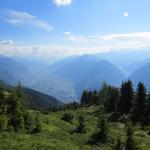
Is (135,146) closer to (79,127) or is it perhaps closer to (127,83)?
(79,127)

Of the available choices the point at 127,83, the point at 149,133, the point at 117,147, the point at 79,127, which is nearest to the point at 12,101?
the point at 79,127

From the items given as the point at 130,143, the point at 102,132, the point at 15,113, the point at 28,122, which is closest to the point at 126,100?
the point at 102,132

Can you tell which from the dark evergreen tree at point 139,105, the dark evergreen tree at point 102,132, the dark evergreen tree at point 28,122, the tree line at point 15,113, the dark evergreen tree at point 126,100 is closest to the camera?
the tree line at point 15,113

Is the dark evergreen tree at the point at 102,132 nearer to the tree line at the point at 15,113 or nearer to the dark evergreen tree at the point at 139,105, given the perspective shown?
the tree line at the point at 15,113

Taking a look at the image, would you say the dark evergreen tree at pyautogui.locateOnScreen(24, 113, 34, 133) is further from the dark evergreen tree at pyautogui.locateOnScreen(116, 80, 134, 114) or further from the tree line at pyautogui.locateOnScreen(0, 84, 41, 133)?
the dark evergreen tree at pyautogui.locateOnScreen(116, 80, 134, 114)

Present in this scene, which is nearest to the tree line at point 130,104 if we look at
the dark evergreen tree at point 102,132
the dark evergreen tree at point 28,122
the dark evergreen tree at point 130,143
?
the dark evergreen tree at point 102,132

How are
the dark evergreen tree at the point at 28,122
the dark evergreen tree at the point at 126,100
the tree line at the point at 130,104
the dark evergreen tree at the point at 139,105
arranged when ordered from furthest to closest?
the dark evergreen tree at the point at 126,100, the dark evergreen tree at the point at 139,105, the tree line at the point at 130,104, the dark evergreen tree at the point at 28,122

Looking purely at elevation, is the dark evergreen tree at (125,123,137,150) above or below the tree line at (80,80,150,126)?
below

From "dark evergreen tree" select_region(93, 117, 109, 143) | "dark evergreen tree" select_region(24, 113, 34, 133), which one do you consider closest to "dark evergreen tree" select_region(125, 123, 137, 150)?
"dark evergreen tree" select_region(93, 117, 109, 143)

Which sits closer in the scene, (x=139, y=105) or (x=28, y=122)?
(x=28, y=122)

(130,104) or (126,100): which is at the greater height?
(126,100)

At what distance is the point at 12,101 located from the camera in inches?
1593

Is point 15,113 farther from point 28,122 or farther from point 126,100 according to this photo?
point 126,100

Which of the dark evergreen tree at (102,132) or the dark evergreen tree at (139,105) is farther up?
the dark evergreen tree at (139,105)
